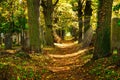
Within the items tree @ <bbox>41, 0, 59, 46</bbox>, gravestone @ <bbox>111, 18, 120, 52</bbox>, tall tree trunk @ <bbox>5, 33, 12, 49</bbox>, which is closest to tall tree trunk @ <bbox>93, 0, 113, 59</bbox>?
gravestone @ <bbox>111, 18, 120, 52</bbox>

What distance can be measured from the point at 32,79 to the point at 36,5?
33.3 feet

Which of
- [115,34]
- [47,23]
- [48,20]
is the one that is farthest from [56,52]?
[115,34]

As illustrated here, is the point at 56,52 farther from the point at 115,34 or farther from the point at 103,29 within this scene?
the point at 103,29

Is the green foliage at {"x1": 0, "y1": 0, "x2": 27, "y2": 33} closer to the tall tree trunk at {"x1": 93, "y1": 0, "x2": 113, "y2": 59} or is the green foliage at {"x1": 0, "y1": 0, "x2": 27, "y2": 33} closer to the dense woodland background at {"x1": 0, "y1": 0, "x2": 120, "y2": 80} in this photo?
the dense woodland background at {"x1": 0, "y1": 0, "x2": 120, "y2": 80}

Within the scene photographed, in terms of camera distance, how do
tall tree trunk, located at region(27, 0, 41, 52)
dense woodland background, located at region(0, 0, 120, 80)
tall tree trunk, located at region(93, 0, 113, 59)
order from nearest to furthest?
dense woodland background, located at region(0, 0, 120, 80) → tall tree trunk, located at region(93, 0, 113, 59) → tall tree trunk, located at region(27, 0, 41, 52)

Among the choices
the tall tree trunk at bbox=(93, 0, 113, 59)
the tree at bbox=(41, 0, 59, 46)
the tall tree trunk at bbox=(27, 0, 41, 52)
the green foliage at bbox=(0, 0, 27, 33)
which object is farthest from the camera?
the tree at bbox=(41, 0, 59, 46)

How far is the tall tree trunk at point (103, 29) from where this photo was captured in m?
15.2

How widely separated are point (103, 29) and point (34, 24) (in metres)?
6.93

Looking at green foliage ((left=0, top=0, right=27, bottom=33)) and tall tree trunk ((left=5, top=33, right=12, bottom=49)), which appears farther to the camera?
tall tree trunk ((left=5, top=33, right=12, bottom=49))

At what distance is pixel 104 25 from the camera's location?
1548 centimetres

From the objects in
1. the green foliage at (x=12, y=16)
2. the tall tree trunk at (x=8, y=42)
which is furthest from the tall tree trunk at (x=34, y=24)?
the tall tree trunk at (x=8, y=42)

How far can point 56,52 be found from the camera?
2738 centimetres

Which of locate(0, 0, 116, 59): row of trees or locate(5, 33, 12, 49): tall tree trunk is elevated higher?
locate(0, 0, 116, 59): row of trees

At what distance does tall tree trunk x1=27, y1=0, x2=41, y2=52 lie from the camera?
21.0 meters
